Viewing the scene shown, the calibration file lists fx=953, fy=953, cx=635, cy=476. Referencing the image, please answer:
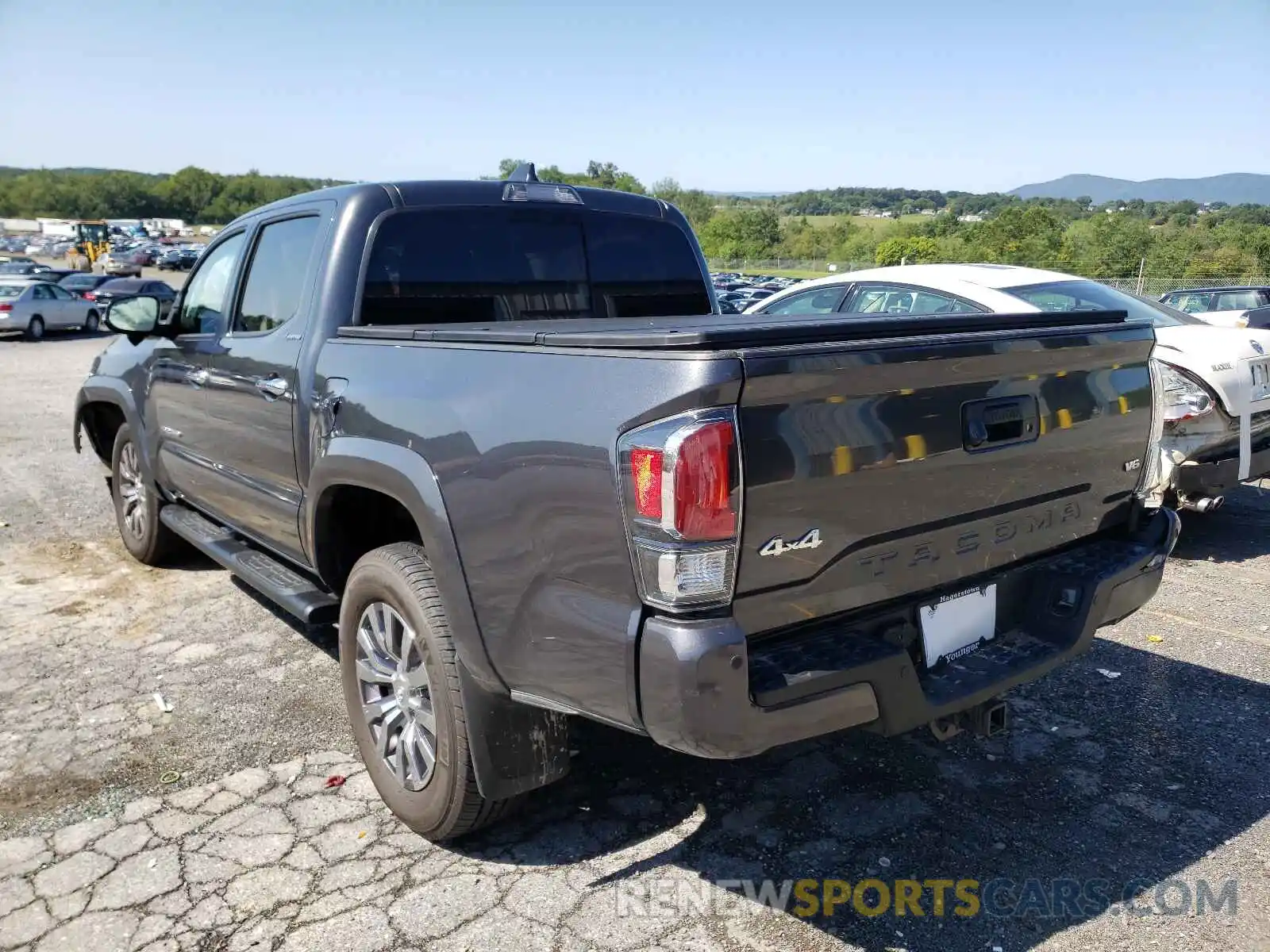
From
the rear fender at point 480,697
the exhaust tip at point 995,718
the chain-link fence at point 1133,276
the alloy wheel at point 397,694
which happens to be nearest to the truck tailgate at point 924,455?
the exhaust tip at point 995,718

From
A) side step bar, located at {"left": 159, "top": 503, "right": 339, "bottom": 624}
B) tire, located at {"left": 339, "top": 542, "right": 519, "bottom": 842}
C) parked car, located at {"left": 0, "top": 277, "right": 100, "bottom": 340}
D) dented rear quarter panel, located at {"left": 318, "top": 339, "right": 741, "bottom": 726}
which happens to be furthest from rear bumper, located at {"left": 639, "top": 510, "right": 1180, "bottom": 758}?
parked car, located at {"left": 0, "top": 277, "right": 100, "bottom": 340}

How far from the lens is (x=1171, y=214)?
6888cm

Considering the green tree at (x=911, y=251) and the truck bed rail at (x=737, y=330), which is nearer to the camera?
the truck bed rail at (x=737, y=330)

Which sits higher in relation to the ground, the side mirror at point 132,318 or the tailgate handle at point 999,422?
the side mirror at point 132,318

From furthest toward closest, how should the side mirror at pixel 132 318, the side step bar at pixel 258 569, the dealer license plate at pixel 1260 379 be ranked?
1. the dealer license plate at pixel 1260 379
2. the side mirror at pixel 132 318
3. the side step bar at pixel 258 569

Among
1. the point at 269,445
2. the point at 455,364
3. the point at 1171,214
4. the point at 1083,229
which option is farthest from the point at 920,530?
the point at 1171,214

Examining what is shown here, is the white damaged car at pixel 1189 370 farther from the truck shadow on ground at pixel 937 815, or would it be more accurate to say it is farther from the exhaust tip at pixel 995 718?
the exhaust tip at pixel 995 718

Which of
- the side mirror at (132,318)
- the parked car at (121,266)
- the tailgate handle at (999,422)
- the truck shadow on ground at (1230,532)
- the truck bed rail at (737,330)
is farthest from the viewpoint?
the parked car at (121,266)

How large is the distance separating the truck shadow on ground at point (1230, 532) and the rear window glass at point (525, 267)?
4.02 m

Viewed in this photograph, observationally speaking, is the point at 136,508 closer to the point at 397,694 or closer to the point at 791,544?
the point at 397,694

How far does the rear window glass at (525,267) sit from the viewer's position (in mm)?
3615

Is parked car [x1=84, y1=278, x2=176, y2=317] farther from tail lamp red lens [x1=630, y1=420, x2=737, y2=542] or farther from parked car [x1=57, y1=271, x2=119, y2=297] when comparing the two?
tail lamp red lens [x1=630, y1=420, x2=737, y2=542]

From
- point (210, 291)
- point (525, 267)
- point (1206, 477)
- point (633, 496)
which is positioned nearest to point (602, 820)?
point (633, 496)

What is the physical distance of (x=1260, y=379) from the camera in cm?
594
